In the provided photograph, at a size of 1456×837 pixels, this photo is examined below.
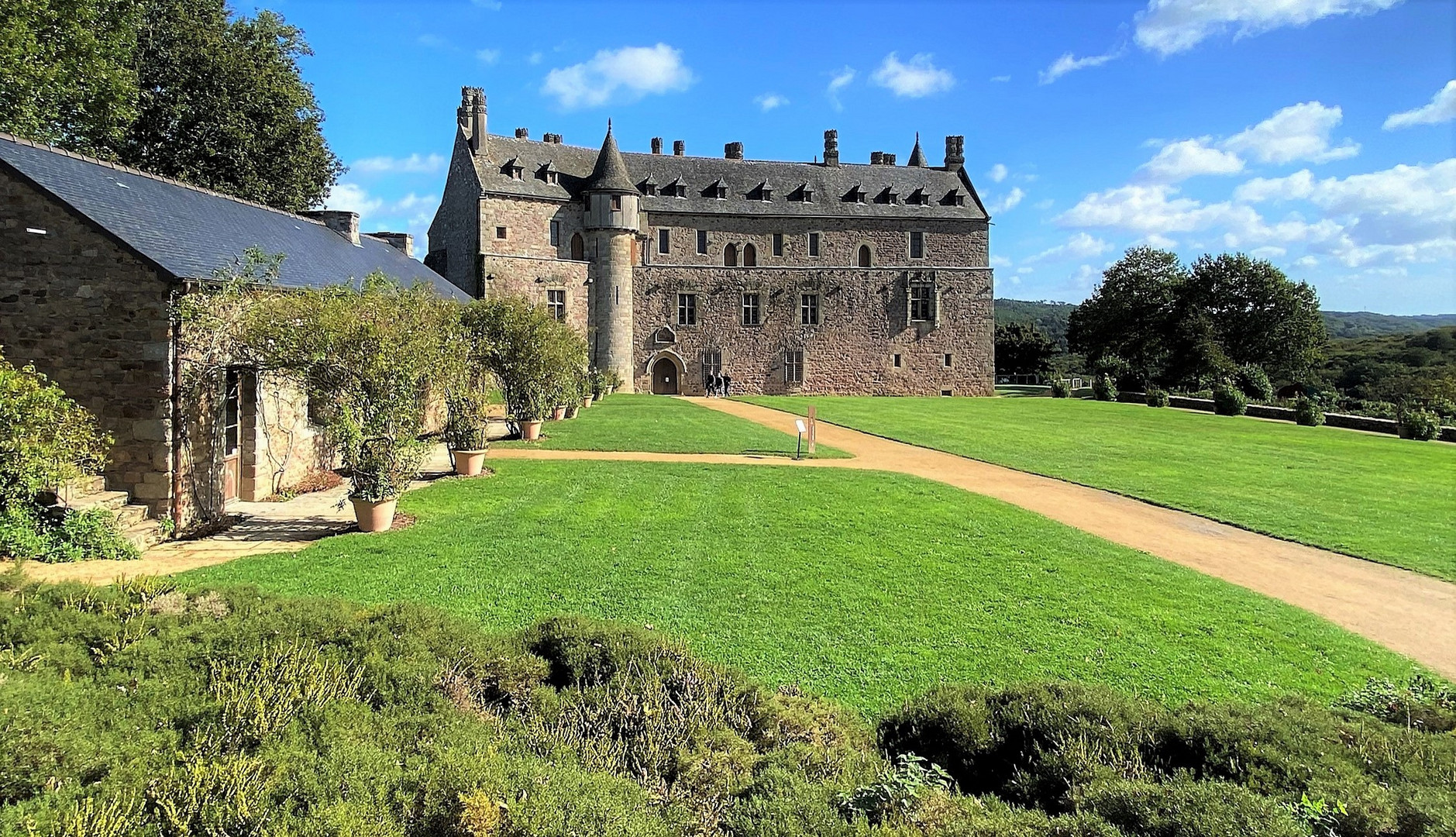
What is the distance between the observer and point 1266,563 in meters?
9.20

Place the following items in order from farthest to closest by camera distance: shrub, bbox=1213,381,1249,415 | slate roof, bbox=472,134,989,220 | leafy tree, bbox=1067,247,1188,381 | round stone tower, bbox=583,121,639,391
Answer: leafy tree, bbox=1067,247,1188,381 → slate roof, bbox=472,134,989,220 → round stone tower, bbox=583,121,639,391 → shrub, bbox=1213,381,1249,415

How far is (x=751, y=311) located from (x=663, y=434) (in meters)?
24.4

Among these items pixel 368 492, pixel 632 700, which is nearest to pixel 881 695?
pixel 632 700

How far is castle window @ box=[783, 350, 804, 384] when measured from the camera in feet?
144

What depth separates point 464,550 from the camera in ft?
28.0

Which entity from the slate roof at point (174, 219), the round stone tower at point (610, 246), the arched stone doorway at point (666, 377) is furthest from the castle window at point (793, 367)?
the slate roof at point (174, 219)

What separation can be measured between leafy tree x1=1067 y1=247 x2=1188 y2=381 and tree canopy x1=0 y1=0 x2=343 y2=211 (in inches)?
2261

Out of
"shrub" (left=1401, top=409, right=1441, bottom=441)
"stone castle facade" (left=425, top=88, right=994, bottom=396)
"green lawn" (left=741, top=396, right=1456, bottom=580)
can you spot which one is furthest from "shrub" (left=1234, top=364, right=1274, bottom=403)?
"stone castle facade" (left=425, top=88, right=994, bottom=396)

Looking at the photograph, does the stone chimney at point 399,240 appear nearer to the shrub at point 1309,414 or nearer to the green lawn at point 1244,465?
the green lawn at point 1244,465

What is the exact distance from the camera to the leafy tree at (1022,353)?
2685 inches

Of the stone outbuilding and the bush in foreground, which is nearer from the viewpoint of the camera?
the bush in foreground

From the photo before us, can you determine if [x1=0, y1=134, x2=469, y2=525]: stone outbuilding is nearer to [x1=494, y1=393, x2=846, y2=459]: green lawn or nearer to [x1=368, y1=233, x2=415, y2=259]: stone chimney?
[x1=494, y1=393, x2=846, y2=459]: green lawn

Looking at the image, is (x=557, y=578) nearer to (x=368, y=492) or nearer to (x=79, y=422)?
(x=368, y=492)

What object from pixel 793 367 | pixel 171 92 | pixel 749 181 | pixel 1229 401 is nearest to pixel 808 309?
pixel 793 367
